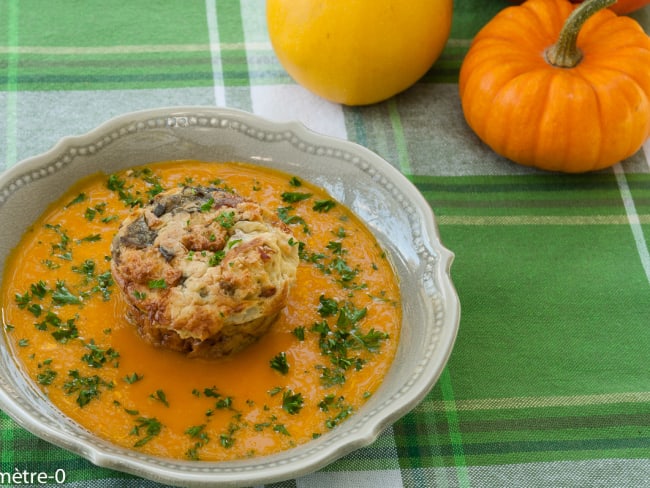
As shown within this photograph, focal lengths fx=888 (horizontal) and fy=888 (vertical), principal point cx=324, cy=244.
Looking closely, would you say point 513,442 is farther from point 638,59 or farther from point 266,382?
point 638,59

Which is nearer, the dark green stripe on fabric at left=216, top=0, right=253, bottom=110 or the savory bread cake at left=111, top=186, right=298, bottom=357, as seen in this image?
the savory bread cake at left=111, top=186, right=298, bottom=357

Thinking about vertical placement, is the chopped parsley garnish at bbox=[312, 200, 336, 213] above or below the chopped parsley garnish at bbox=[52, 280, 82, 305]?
below

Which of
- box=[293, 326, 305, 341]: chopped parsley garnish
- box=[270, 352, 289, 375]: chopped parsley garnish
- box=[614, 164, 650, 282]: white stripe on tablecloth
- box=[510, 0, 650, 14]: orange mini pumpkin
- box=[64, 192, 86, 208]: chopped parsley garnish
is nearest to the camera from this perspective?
box=[270, 352, 289, 375]: chopped parsley garnish

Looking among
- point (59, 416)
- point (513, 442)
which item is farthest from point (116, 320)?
point (513, 442)

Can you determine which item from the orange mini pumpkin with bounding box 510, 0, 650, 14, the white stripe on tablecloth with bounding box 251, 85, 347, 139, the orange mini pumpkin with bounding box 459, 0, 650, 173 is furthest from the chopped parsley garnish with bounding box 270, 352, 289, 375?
the orange mini pumpkin with bounding box 510, 0, 650, 14

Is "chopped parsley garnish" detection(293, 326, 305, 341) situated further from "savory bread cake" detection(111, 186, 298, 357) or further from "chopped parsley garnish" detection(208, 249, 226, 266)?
"chopped parsley garnish" detection(208, 249, 226, 266)
